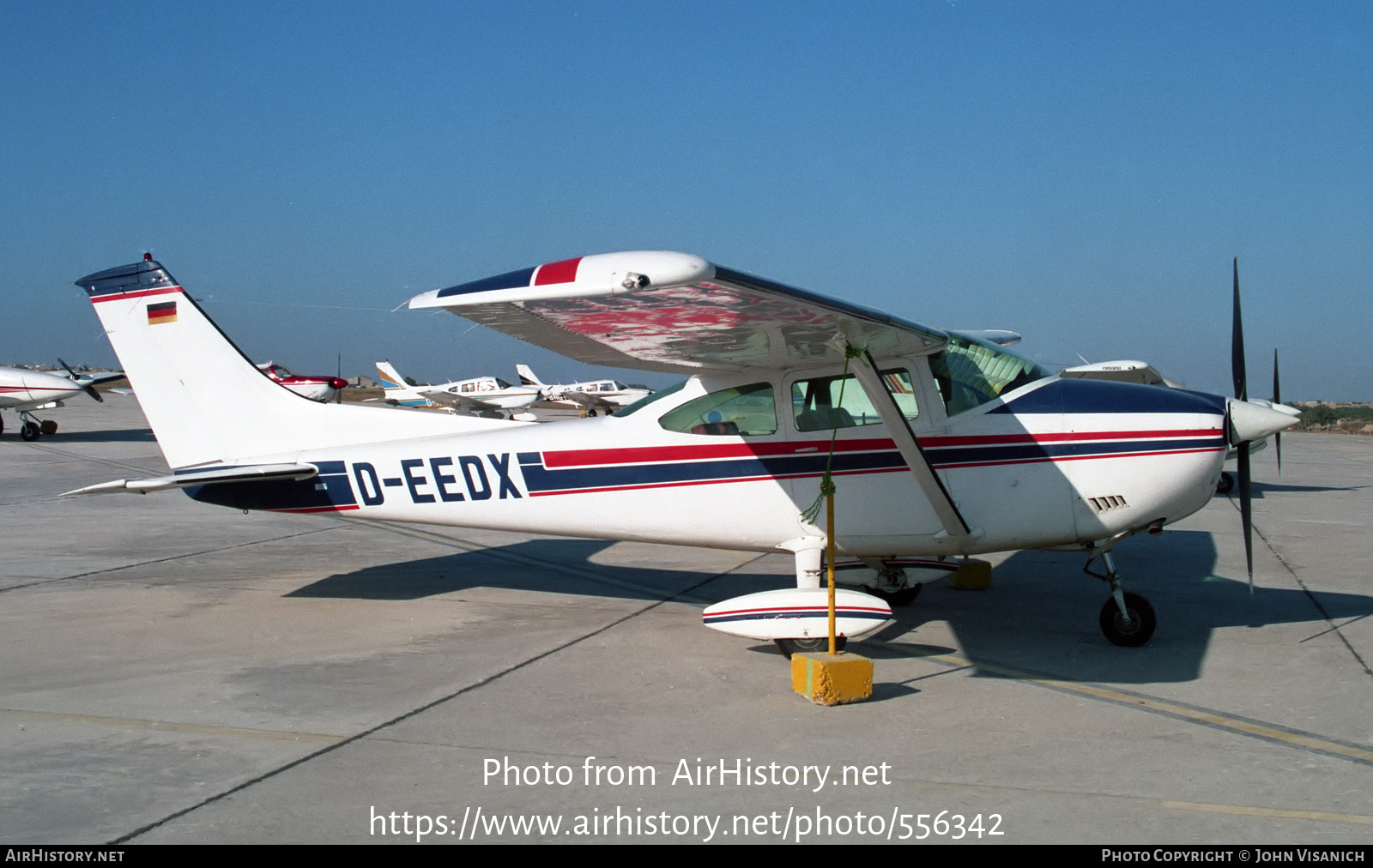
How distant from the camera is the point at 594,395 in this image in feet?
191

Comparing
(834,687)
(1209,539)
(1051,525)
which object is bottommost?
(1209,539)

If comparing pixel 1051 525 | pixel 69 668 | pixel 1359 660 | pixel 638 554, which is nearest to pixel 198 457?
pixel 69 668

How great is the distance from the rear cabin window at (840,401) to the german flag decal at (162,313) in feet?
16.3

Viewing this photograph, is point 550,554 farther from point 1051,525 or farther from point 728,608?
point 1051,525

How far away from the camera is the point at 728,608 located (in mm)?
6172

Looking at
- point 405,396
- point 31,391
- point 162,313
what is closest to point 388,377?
point 405,396

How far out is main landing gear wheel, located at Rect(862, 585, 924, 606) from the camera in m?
7.84

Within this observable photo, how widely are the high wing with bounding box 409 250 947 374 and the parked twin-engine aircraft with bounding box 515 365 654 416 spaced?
157ft

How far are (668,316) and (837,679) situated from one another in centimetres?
208

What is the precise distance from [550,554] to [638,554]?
0.92 m

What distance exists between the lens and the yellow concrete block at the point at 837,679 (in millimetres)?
5383

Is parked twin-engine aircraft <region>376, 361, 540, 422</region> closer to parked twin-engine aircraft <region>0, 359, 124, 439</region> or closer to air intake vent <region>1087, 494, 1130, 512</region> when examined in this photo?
parked twin-engine aircraft <region>0, 359, 124, 439</region>

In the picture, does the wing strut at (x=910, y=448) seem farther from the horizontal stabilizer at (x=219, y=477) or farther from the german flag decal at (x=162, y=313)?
the german flag decal at (x=162, y=313)

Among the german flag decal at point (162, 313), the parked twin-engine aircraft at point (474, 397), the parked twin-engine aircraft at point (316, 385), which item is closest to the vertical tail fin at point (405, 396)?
the parked twin-engine aircraft at point (474, 397)
